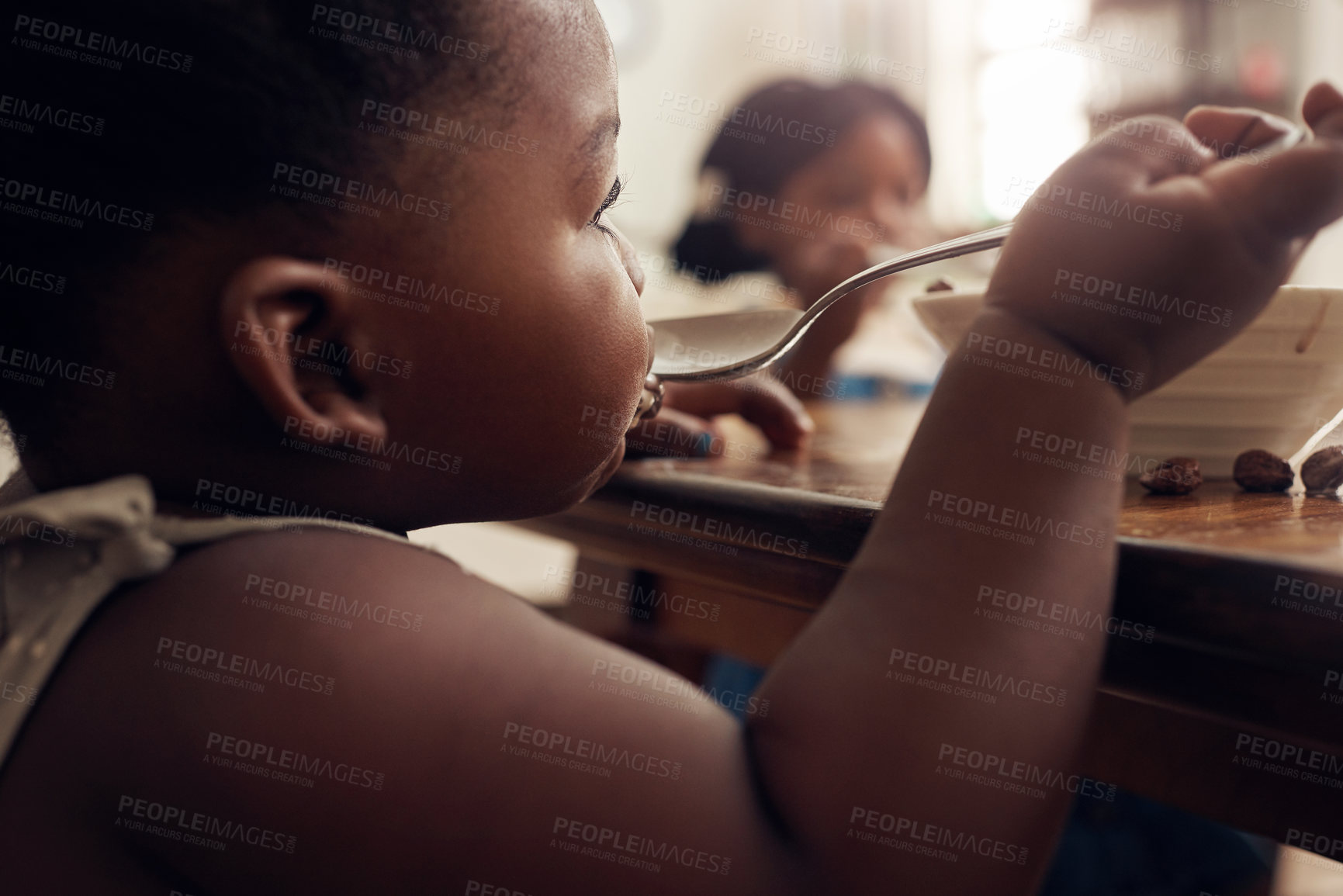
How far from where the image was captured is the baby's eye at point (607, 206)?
0.47 meters

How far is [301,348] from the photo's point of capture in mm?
394

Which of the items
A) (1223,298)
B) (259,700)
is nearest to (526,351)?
(259,700)

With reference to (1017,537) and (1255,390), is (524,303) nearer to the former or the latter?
(1017,537)

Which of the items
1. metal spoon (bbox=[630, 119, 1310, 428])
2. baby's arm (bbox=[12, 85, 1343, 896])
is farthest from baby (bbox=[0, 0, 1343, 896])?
metal spoon (bbox=[630, 119, 1310, 428])

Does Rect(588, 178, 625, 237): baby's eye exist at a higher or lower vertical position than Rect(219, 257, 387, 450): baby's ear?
higher

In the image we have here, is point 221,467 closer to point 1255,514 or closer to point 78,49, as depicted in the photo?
point 78,49

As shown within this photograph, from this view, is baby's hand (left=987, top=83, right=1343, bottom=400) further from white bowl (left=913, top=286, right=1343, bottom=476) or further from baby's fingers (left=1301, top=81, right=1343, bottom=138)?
white bowl (left=913, top=286, right=1343, bottom=476)

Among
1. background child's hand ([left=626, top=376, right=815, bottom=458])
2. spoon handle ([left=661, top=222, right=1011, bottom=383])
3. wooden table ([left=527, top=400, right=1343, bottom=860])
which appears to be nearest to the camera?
wooden table ([left=527, top=400, right=1343, bottom=860])

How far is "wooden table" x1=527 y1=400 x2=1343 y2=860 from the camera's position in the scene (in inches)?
12.5

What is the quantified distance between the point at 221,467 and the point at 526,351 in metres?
0.15

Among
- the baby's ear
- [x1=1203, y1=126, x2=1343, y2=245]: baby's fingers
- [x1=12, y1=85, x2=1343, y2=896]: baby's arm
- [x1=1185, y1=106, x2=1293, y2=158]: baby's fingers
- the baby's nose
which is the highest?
[x1=1185, y1=106, x2=1293, y2=158]: baby's fingers

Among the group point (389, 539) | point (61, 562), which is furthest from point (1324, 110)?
point (61, 562)

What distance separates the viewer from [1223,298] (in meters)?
0.37

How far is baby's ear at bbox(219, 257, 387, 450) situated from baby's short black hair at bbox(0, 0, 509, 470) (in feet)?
0.10
